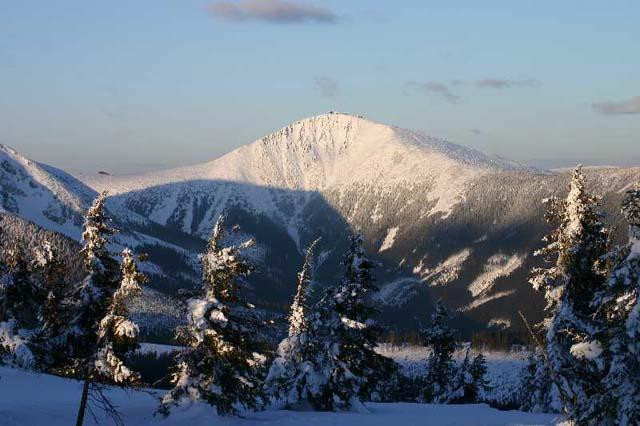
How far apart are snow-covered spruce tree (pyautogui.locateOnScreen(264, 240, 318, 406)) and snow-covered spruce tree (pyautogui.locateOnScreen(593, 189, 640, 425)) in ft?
72.1

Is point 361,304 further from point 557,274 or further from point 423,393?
point 423,393

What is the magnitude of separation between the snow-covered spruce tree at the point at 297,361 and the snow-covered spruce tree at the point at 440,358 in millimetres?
26214

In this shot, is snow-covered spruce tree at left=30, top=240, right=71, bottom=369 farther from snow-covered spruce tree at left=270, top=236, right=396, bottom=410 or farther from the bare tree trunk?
the bare tree trunk

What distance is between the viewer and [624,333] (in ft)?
61.2

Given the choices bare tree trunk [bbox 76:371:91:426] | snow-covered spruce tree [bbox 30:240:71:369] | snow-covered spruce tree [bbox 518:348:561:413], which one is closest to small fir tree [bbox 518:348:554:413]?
snow-covered spruce tree [bbox 518:348:561:413]

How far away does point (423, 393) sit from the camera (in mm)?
75688

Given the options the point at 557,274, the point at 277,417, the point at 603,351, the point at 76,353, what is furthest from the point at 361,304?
the point at 603,351

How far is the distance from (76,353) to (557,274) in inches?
905

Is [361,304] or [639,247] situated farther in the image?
[361,304]

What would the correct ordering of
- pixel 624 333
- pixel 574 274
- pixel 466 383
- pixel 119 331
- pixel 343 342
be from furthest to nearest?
pixel 466 383 → pixel 343 342 → pixel 574 274 → pixel 119 331 → pixel 624 333

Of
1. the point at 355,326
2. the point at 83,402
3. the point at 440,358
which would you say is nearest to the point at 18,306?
the point at 355,326

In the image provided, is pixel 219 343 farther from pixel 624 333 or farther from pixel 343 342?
pixel 624 333

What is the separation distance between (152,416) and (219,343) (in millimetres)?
4511

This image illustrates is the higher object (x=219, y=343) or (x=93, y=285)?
(x=93, y=285)
